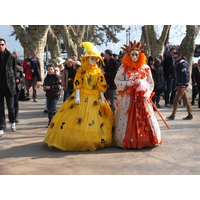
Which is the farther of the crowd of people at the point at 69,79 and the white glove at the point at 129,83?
the crowd of people at the point at 69,79

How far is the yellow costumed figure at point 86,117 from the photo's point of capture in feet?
20.0

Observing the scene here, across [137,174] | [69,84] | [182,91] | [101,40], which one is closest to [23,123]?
[69,84]

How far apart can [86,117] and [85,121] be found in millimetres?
83

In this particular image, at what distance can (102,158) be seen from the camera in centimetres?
575

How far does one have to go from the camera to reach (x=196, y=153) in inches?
241

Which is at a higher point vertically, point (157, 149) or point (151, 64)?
point (151, 64)

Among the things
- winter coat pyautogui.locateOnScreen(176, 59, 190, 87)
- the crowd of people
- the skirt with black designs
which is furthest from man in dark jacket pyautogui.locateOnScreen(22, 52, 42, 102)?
the skirt with black designs

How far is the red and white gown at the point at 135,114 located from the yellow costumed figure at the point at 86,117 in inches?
10.6

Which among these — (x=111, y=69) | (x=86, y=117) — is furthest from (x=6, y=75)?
(x=111, y=69)

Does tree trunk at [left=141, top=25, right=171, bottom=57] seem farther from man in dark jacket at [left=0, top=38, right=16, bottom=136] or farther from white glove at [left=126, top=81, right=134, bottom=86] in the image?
white glove at [left=126, top=81, right=134, bottom=86]

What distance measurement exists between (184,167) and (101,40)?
39.1 m

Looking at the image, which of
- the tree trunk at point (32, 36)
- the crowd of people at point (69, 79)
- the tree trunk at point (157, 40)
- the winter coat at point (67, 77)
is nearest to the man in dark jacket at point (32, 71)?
the crowd of people at point (69, 79)

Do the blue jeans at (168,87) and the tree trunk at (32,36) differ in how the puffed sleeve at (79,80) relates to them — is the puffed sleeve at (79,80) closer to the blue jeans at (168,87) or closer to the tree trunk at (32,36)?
the blue jeans at (168,87)

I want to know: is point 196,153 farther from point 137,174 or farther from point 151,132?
point 137,174
